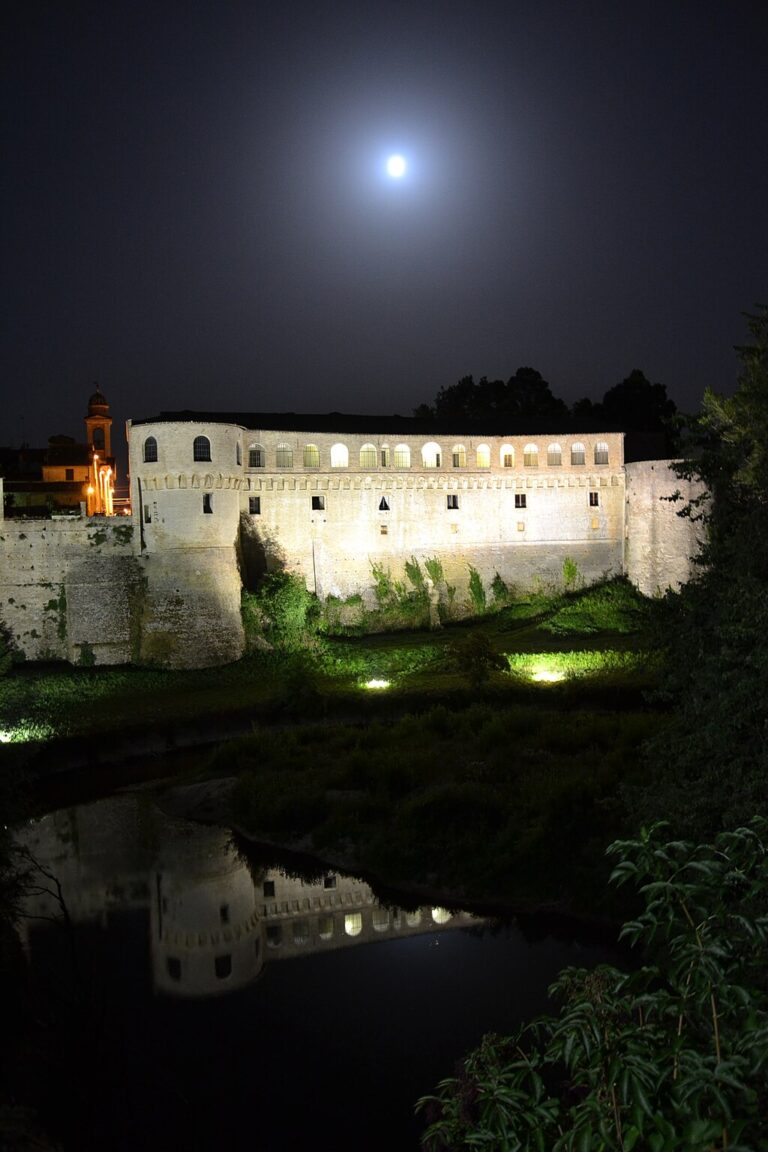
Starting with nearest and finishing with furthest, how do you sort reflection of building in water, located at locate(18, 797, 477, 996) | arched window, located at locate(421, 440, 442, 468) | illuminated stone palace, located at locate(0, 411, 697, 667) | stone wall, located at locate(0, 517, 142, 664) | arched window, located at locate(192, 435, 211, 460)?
reflection of building in water, located at locate(18, 797, 477, 996), stone wall, located at locate(0, 517, 142, 664), illuminated stone palace, located at locate(0, 411, 697, 667), arched window, located at locate(192, 435, 211, 460), arched window, located at locate(421, 440, 442, 468)

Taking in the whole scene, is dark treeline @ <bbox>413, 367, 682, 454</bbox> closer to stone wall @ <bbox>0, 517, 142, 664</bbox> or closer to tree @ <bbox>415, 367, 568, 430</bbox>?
tree @ <bbox>415, 367, 568, 430</bbox>

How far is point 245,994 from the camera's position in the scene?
621 inches

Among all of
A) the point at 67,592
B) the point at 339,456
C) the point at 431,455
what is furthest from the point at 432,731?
the point at 431,455

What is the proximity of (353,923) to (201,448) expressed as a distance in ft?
77.0

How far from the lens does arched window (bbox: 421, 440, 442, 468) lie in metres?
44.0

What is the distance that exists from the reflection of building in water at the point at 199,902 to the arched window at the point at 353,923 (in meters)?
0.02

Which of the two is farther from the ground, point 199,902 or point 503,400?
point 503,400

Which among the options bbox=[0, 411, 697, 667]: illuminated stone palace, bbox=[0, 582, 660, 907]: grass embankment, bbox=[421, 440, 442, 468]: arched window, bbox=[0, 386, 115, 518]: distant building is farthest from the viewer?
bbox=[0, 386, 115, 518]: distant building

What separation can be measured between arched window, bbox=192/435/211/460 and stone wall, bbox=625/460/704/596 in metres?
17.9

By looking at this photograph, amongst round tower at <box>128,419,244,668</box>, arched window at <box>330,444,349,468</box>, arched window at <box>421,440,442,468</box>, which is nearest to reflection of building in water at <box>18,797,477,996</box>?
round tower at <box>128,419,244,668</box>

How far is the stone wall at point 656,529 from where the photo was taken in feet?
135

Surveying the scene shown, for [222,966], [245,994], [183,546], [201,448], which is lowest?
[222,966]

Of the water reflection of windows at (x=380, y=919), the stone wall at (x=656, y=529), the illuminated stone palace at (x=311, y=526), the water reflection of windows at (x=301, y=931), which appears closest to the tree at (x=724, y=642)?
the water reflection of windows at (x=380, y=919)

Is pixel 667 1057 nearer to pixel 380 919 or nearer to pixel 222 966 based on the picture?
pixel 222 966
